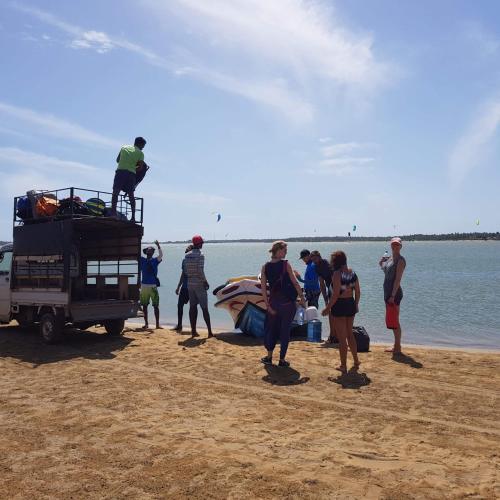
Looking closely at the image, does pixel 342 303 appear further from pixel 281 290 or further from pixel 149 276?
pixel 149 276

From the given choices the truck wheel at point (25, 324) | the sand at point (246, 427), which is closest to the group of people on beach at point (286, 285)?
the sand at point (246, 427)

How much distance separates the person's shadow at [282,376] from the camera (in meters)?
7.08

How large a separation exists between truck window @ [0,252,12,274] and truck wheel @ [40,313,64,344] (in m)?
1.84

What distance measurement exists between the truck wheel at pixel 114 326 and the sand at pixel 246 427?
216 cm

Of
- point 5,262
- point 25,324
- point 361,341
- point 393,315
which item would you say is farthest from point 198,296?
point 5,262

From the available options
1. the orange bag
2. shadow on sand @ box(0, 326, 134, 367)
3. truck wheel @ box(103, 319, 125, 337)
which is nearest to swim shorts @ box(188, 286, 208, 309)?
shadow on sand @ box(0, 326, 134, 367)

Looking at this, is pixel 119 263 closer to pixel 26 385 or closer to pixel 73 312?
pixel 73 312

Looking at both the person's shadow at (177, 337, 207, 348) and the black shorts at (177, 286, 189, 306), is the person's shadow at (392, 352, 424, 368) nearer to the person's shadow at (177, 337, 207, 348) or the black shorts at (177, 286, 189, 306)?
the person's shadow at (177, 337, 207, 348)

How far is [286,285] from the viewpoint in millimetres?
7641

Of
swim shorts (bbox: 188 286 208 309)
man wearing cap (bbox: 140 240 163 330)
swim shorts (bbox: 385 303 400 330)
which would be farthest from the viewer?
man wearing cap (bbox: 140 240 163 330)

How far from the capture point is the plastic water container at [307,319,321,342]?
10586 mm

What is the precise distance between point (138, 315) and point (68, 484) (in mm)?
7157

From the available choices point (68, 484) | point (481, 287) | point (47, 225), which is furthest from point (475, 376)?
point (481, 287)

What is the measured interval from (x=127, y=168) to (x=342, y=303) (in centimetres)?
550
